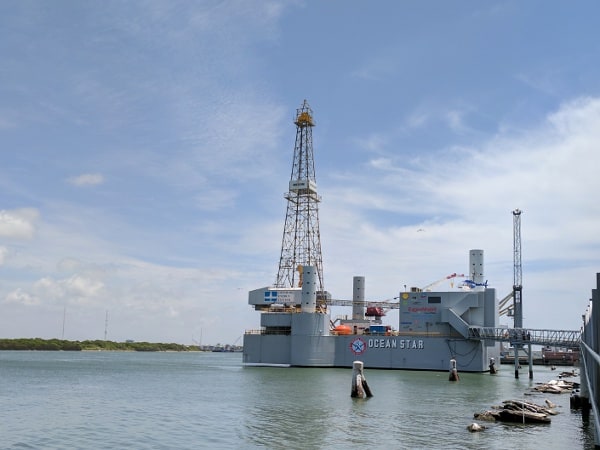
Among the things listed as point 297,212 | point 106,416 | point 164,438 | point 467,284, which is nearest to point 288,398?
point 106,416

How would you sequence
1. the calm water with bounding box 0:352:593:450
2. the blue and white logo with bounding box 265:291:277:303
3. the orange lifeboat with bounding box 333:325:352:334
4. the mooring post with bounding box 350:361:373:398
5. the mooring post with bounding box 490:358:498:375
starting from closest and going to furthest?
the calm water with bounding box 0:352:593:450, the mooring post with bounding box 350:361:373:398, the mooring post with bounding box 490:358:498:375, the blue and white logo with bounding box 265:291:277:303, the orange lifeboat with bounding box 333:325:352:334

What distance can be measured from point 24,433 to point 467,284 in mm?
62248

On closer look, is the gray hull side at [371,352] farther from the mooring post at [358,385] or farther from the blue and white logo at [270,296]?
the mooring post at [358,385]

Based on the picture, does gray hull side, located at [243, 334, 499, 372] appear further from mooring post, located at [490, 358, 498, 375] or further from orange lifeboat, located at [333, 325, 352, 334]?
orange lifeboat, located at [333, 325, 352, 334]

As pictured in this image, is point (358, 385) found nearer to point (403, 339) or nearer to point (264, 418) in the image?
point (264, 418)

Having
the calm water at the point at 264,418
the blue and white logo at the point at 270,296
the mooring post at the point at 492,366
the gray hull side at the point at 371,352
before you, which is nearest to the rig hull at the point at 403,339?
the gray hull side at the point at 371,352

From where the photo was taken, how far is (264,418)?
3195 centimetres

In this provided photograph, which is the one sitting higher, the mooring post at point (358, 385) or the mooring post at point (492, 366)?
the mooring post at point (358, 385)

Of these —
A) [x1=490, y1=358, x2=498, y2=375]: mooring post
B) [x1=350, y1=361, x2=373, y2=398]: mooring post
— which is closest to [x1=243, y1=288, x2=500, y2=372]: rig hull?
[x1=490, y1=358, x2=498, y2=375]: mooring post

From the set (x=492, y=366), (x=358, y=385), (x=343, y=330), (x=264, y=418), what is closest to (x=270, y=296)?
(x=343, y=330)

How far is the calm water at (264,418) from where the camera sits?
25.2 m

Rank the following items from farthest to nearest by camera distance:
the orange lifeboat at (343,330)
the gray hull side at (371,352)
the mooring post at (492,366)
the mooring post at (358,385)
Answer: the orange lifeboat at (343,330)
the mooring post at (492,366)
the gray hull side at (371,352)
the mooring post at (358,385)

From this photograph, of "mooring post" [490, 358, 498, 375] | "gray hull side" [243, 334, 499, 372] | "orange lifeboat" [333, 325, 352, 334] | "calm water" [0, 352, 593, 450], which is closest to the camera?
"calm water" [0, 352, 593, 450]

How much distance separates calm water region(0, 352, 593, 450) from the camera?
2523 cm
